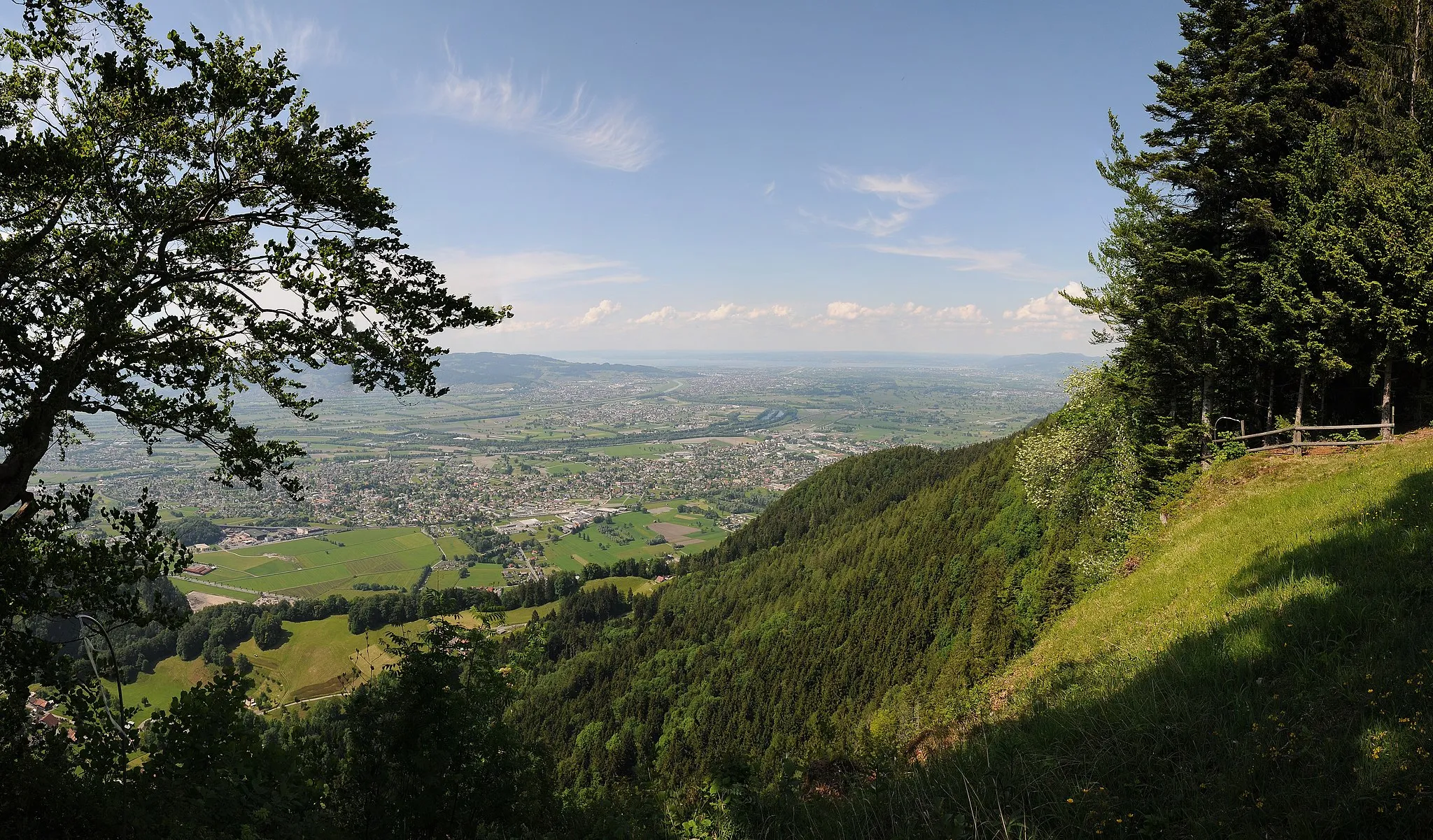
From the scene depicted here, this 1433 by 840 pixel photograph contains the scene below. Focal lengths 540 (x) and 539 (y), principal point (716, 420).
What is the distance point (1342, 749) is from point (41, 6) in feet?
45.9

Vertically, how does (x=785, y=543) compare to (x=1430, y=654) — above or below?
below

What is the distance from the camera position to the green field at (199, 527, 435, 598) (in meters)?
69.1

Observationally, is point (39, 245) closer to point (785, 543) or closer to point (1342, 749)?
point (1342, 749)

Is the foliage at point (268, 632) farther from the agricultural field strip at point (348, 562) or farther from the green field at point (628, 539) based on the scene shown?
the green field at point (628, 539)

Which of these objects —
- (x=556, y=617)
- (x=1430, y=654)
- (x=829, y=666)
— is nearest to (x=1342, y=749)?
(x=1430, y=654)

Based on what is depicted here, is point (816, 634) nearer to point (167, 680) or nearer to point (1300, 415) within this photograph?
point (1300, 415)

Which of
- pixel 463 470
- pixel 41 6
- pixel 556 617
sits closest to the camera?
pixel 41 6

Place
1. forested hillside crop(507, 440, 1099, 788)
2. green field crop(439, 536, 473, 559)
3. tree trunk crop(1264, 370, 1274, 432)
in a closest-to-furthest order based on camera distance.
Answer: tree trunk crop(1264, 370, 1274, 432) → forested hillside crop(507, 440, 1099, 788) → green field crop(439, 536, 473, 559)

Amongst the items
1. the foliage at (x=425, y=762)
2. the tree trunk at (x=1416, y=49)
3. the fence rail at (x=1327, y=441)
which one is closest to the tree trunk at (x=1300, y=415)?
the fence rail at (x=1327, y=441)

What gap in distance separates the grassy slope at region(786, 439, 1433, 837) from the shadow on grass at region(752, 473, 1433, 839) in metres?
0.02

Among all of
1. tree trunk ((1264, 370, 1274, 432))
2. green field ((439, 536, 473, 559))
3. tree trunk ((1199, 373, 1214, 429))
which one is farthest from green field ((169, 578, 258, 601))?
tree trunk ((1264, 370, 1274, 432))

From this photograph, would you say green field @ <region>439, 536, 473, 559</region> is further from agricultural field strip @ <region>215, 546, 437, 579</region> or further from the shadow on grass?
the shadow on grass

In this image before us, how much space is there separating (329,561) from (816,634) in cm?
7494

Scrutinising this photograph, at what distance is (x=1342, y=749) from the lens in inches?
140
